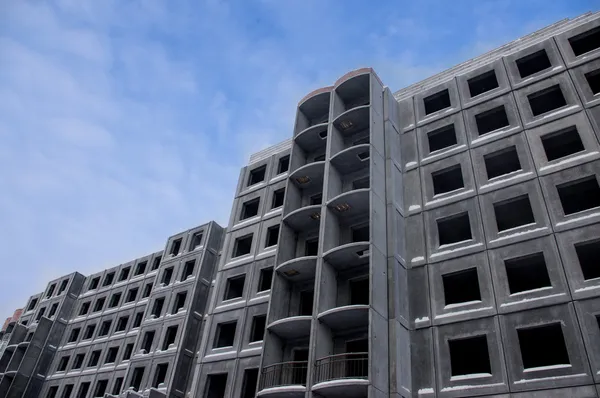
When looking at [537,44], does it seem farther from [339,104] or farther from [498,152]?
[339,104]

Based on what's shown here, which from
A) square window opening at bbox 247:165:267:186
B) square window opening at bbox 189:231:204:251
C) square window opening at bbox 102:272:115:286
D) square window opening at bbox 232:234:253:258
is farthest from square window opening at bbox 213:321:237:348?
square window opening at bbox 102:272:115:286

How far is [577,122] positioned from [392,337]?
1399 centimetres

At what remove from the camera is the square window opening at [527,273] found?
2109 centimetres

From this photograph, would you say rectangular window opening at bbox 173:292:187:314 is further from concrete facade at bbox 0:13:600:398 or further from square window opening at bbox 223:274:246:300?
square window opening at bbox 223:274:246:300

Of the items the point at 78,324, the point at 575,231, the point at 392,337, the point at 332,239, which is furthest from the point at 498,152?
the point at 78,324

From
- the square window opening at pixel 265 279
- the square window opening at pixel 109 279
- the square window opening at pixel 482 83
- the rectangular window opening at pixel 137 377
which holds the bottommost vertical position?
the rectangular window opening at pixel 137 377

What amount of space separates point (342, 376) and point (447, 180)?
12.3 metres

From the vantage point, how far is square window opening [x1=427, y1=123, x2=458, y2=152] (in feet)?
92.6

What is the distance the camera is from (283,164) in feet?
118

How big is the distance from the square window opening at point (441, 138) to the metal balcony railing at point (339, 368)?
1335 cm

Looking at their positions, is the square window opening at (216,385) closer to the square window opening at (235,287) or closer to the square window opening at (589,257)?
the square window opening at (235,287)

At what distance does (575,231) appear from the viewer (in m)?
20.5

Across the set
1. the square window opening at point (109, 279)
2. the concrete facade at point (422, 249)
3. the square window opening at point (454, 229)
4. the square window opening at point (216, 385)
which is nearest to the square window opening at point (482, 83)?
the concrete facade at point (422, 249)

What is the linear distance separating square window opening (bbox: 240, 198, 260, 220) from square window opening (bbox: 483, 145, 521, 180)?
53.5 ft
